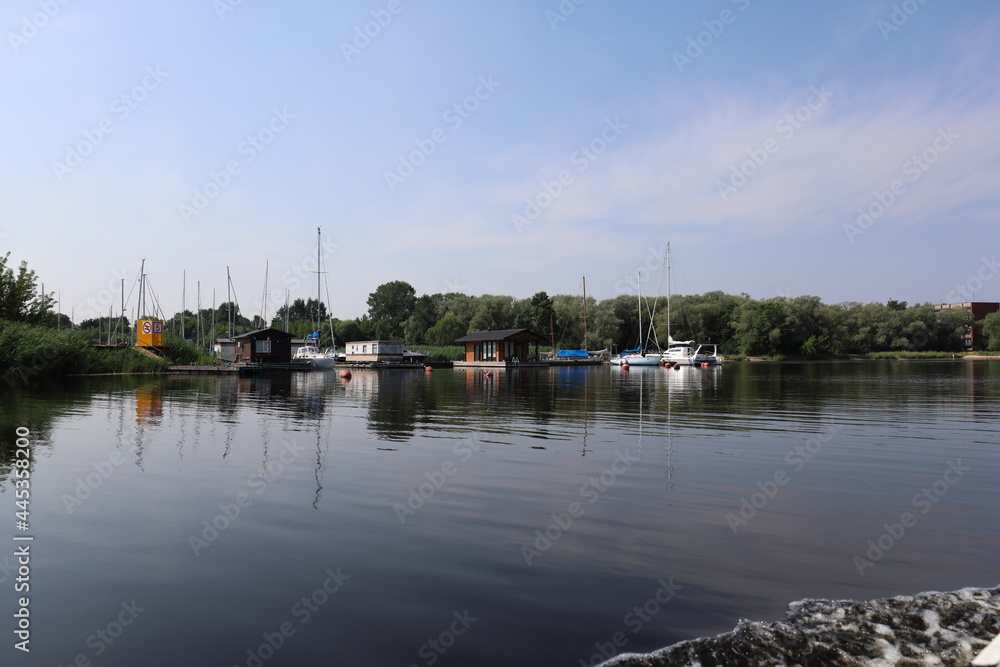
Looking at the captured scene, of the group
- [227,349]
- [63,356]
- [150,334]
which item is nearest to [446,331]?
[227,349]

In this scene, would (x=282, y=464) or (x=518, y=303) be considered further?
(x=518, y=303)

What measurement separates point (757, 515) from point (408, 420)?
14694 millimetres

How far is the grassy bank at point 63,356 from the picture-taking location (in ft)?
129

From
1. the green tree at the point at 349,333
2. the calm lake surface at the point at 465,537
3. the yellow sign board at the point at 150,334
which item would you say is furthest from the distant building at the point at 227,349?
the calm lake surface at the point at 465,537

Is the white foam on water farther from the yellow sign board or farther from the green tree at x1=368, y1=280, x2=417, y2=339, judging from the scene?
the green tree at x1=368, y1=280, x2=417, y2=339

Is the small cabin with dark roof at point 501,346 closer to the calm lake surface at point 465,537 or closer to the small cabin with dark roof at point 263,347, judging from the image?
the small cabin with dark roof at point 263,347

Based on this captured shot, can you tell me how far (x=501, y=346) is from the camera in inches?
3135

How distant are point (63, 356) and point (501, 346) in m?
46.7

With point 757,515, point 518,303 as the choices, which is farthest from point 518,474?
point 518,303

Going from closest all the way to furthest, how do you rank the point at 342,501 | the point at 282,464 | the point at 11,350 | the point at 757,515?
the point at 757,515 < the point at 342,501 < the point at 282,464 < the point at 11,350

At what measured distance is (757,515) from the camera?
373 inches

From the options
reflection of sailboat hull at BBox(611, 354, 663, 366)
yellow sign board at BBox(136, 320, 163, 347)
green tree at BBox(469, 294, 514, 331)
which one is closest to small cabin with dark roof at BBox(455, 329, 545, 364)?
reflection of sailboat hull at BBox(611, 354, 663, 366)

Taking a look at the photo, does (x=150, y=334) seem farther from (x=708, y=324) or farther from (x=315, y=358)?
(x=708, y=324)

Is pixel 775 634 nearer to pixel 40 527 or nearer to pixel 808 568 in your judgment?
pixel 808 568
